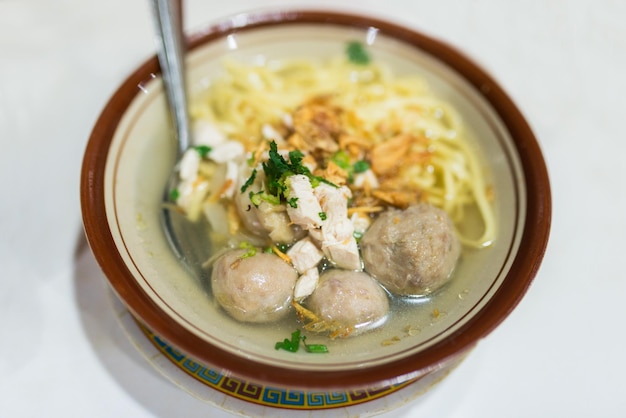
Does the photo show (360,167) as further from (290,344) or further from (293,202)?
(290,344)

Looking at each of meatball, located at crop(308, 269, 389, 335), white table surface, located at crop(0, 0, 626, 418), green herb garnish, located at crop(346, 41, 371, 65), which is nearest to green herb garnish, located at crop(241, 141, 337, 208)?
meatball, located at crop(308, 269, 389, 335)

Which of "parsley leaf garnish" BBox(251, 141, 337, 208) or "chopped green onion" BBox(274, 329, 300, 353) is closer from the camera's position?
"chopped green onion" BBox(274, 329, 300, 353)

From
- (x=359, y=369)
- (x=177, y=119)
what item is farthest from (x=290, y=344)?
(x=177, y=119)

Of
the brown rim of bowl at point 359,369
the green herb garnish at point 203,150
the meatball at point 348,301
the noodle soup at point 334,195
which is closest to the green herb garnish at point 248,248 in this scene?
the noodle soup at point 334,195

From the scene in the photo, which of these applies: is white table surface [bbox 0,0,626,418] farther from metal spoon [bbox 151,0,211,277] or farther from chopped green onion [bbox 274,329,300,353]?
metal spoon [bbox 151,0,211,277]

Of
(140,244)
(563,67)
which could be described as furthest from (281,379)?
(563,67)

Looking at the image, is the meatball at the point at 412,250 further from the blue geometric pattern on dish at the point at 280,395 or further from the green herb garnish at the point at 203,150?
the green herb garnish at the point at 203,150

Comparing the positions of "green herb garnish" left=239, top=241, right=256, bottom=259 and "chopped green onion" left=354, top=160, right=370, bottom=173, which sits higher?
"chopped green onion" left=354, top=160, right=370, bottom=173
